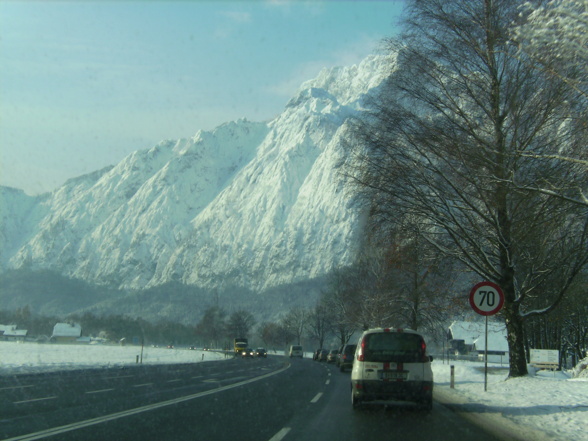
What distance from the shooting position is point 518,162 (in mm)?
17516

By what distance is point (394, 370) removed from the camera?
1373 centimetres

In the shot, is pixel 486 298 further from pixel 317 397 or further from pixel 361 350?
pixel 317 397

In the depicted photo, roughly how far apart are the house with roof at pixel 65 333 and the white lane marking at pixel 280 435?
14255cm

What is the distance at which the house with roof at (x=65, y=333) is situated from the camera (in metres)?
144

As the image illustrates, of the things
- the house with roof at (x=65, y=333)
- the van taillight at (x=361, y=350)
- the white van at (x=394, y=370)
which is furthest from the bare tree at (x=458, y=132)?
the house with roof at (x=65, y=333)

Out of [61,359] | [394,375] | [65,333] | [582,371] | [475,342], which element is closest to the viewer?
[394,375]

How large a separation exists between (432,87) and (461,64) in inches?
42.5

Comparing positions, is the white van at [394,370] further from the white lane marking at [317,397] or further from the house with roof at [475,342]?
the house with roof at [475,342]

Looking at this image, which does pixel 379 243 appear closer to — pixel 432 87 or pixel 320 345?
pixel 432 87

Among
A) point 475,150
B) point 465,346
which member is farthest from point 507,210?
point 465,346

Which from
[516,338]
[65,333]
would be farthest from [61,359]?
[65,333]

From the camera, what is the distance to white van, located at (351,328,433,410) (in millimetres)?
13625

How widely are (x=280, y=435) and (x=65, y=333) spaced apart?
14915 cm

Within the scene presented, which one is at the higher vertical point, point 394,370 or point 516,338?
point 516,338
